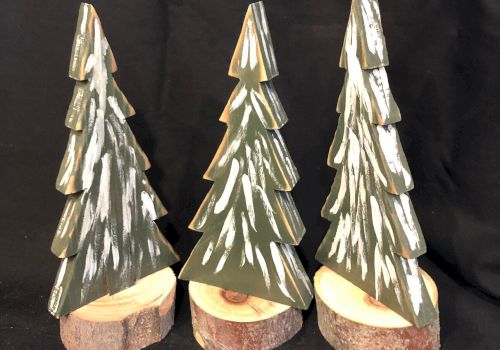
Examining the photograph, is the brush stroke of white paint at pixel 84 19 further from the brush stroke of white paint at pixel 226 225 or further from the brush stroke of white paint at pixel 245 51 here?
the brush stroke of white paint at pixel 226 225

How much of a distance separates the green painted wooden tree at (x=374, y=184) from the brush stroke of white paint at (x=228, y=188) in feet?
0.71

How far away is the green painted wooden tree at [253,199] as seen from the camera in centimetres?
154

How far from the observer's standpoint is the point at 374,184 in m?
1.57

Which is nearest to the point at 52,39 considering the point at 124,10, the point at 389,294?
the point at 124,10

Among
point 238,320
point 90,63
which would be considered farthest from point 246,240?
point 90,63

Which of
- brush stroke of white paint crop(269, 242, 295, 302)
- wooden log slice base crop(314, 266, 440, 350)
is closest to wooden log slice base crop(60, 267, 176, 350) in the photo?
brush stroke of white paint crop(269, 242, 295, 302)

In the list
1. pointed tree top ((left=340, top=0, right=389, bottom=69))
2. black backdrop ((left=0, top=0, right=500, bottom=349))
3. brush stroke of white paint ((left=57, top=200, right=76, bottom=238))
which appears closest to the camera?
pointed tree top ((left=340, top=0, right=389, bottom=69))

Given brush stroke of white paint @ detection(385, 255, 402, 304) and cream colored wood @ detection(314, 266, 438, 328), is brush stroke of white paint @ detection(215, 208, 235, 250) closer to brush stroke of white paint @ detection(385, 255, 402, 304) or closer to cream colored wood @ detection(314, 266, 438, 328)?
cream colored wood @ detection(314, 266, 438, 328)

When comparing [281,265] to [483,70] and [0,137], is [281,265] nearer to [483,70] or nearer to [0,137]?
[483,70]

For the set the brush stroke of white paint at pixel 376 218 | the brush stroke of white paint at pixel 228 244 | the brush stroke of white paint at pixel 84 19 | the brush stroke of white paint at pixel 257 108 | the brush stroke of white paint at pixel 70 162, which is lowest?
the brush stroke of white paint at pixel 228 244

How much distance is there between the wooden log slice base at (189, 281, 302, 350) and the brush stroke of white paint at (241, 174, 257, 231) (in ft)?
0.56

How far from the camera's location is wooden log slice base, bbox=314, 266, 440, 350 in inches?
62.0

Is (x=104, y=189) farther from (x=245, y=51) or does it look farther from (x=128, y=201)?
(x=245, y=51)

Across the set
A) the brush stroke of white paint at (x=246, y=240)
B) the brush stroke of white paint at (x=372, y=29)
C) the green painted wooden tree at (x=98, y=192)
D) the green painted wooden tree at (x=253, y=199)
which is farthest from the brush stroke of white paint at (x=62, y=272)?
the brush stroke of white paint at (x=372, y=29)
